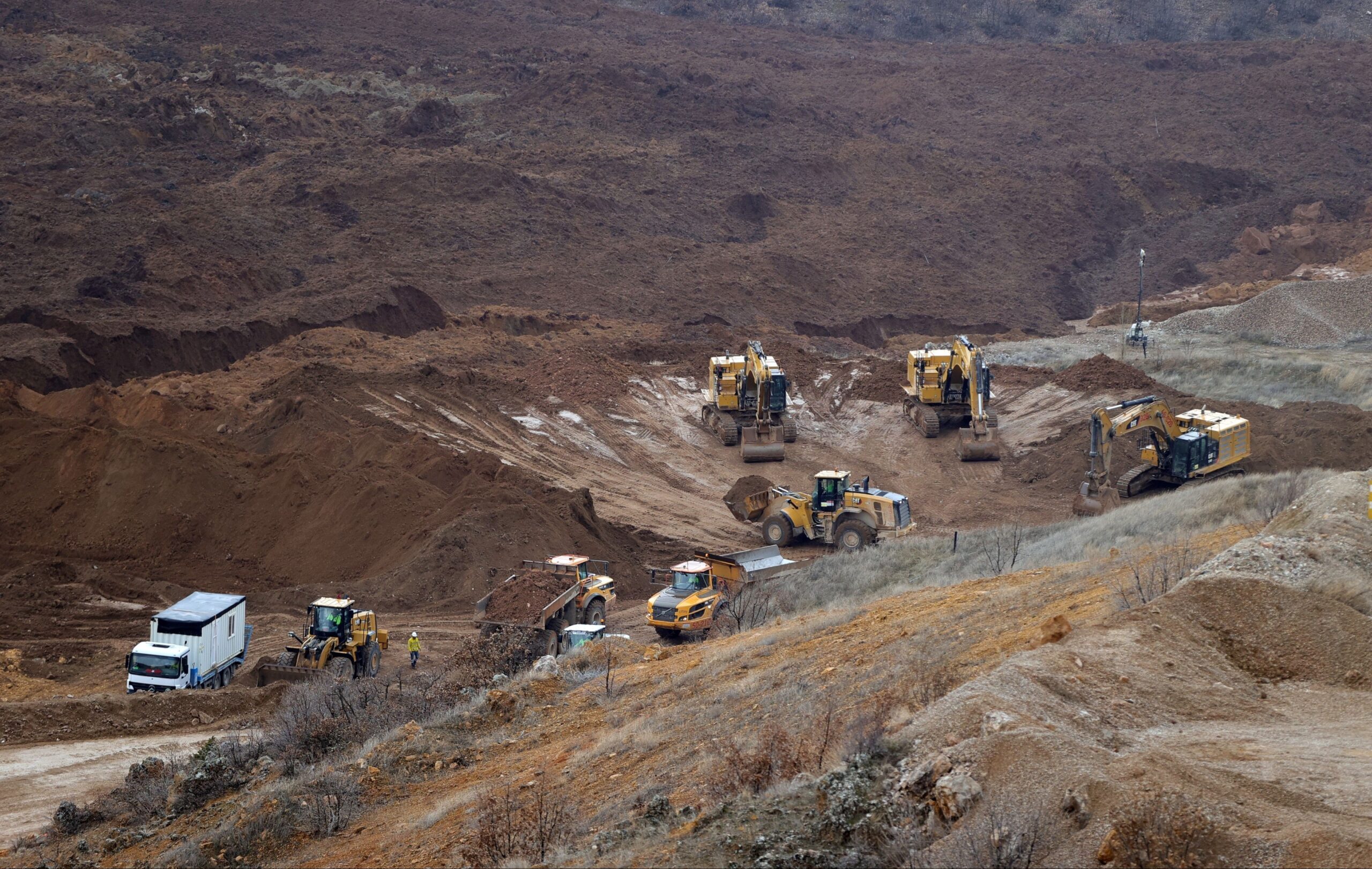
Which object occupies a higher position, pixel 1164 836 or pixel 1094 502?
pixel 1094 502

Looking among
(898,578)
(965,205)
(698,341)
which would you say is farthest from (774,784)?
(965,205)

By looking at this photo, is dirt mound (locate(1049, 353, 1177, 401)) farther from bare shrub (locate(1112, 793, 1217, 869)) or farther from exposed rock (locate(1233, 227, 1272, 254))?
exposed rock (locate(1233, 227, 1272, 254))

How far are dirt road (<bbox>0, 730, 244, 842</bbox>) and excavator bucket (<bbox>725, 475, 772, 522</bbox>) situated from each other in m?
14.6

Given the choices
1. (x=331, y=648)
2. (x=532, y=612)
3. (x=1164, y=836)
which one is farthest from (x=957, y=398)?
(x=1164, y=836)

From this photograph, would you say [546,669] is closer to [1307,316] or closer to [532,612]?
[532,612]

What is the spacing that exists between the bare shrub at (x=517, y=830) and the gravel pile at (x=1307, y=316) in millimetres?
43305

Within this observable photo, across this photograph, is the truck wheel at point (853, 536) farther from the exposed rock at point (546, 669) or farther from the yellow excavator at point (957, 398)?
the exposed rock at point (546, 669)

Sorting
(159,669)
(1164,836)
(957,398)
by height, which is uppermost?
(957,398)

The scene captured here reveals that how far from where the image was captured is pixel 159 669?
1889 cm

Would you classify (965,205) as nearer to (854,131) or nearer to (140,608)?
(854,131)

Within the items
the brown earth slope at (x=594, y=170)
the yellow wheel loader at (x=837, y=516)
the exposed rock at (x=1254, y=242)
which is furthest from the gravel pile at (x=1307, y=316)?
the yellow wheel loader at (x=837, y=516)

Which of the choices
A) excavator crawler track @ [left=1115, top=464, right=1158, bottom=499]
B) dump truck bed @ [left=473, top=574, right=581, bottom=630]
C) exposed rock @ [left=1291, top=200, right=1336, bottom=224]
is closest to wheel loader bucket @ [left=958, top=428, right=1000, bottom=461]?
excavator crawler track @ [left=1115, top=464, right=1158, bottom=499]

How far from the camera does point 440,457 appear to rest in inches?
1118

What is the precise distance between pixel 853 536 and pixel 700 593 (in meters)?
6.37
